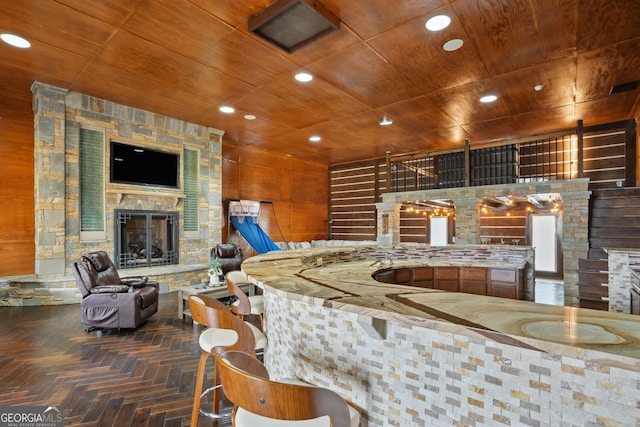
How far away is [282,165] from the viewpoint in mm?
10094

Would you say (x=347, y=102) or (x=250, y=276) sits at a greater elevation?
(x=347, y=102)

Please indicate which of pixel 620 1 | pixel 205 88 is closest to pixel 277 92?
pixel 205 88

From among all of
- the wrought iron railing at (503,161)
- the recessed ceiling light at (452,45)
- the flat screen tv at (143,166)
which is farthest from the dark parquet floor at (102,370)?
the wrought iron railing at (503,161)

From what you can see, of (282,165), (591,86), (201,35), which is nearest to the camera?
(201,35)

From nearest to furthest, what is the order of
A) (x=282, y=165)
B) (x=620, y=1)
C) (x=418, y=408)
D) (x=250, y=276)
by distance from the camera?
1. (x=418, y=408)
2. (x=250, y=276)
3. (x=620, y=1)
4. (x=282, y=165)

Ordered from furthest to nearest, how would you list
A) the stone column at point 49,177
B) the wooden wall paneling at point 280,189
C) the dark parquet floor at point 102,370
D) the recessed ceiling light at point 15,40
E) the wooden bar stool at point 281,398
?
the wooden wall paneling at point 280,189 → the stone column at point 49,177 → the recessed ceiling light at point 15,40 → the dark parquet floor at point 102,370 → the wooden bar stool at point 281,398

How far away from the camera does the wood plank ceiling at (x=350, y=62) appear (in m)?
3.28

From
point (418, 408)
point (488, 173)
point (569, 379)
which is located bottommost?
point (418, 408)

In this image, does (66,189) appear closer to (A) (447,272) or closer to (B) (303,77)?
(B) (303,77)

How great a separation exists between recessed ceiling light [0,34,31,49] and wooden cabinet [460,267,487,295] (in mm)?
6176

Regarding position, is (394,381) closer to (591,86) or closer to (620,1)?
(620,1)

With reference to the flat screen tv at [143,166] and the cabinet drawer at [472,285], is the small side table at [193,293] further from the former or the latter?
the cabinet drawer at [472,285]

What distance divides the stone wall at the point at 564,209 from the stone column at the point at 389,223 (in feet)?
1.12

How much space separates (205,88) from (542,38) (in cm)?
464
